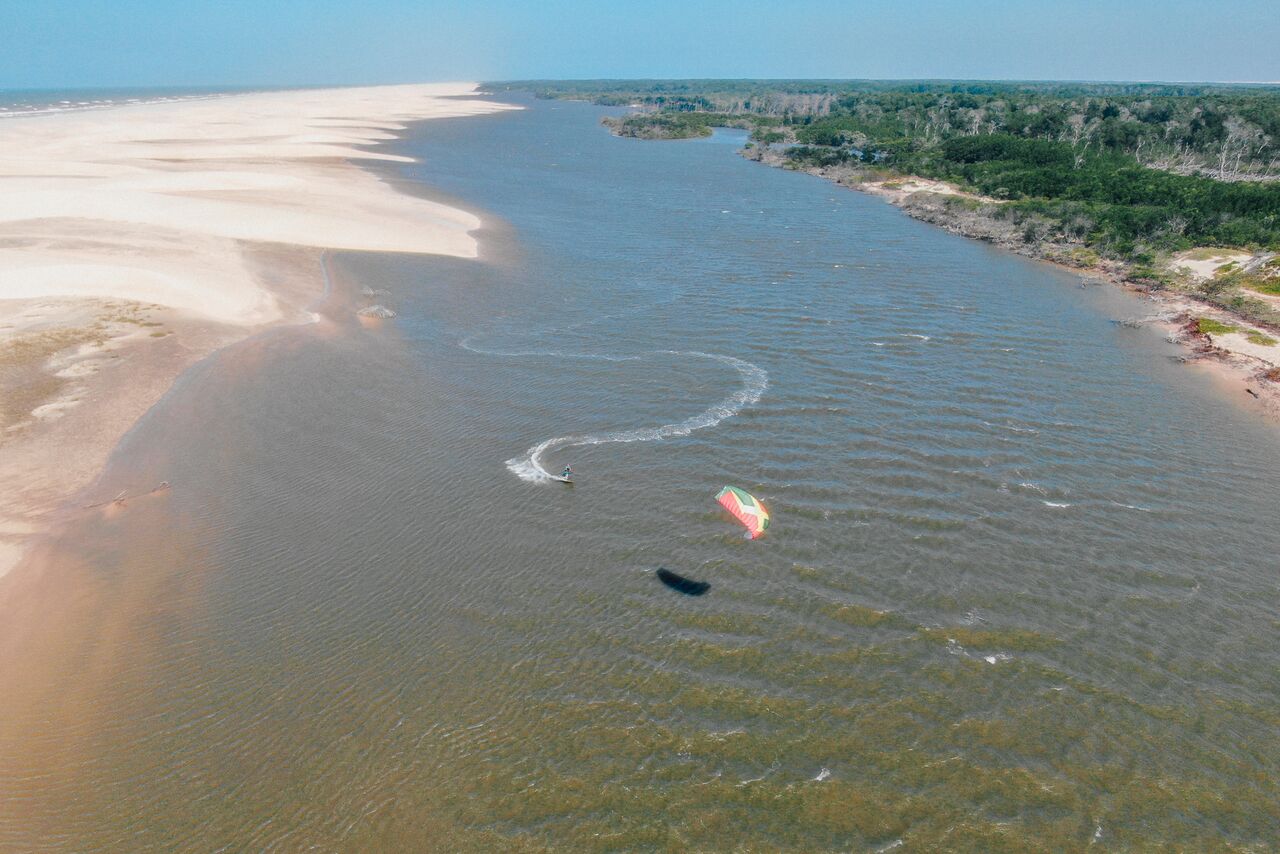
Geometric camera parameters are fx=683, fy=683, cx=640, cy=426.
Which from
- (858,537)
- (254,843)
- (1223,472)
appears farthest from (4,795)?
(1223,472)

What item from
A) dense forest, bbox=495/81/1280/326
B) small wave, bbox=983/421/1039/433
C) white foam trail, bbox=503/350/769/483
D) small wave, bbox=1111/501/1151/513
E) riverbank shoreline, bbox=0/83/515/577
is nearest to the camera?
small wave, bbox=1111/501/1151/513

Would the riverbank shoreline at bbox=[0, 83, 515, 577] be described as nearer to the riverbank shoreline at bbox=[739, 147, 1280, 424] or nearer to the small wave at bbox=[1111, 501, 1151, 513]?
the small wave at bbox=[1111, 501, 1151, 513]

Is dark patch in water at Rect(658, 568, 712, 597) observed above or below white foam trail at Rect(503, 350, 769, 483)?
below

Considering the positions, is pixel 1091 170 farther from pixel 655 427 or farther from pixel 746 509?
pixel 746 509

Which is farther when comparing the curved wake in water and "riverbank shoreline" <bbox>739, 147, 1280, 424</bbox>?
"riverbank shoreline" <bbox>739, 147, 1280, 424</bbox>

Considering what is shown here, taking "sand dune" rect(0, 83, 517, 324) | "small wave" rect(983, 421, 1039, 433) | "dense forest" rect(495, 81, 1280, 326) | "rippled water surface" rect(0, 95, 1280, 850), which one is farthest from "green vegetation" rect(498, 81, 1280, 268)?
"sand dune" rect(0, 83, 517, 324)

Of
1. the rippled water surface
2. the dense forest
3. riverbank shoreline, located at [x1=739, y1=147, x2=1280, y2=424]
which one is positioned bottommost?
the rippled water surface
